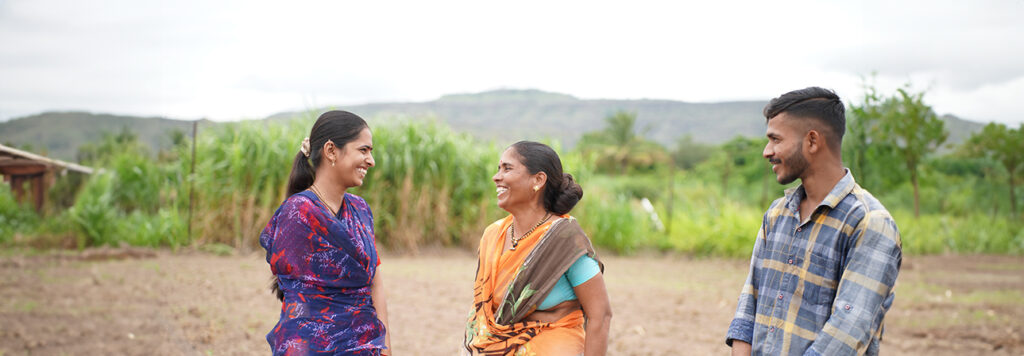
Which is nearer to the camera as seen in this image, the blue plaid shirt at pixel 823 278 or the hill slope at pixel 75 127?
the blue plaid shirt at pixel 823 278

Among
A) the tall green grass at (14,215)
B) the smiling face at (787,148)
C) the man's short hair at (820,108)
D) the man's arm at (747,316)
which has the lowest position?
the tall green grass at (14,215)

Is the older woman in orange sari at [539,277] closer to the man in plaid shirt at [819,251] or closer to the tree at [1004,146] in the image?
the man in plaid shirt at [819,251]

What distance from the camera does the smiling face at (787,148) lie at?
6.66ft

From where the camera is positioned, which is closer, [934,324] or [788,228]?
[788,228]

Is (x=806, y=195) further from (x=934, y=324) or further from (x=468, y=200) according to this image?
(x=468, y=200)

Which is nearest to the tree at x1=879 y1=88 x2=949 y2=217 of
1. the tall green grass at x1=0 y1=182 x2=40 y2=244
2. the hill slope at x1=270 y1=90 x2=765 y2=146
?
the tall green grass at x1=0 y1=182 x2=40 y2=244

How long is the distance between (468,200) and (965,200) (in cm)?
1188

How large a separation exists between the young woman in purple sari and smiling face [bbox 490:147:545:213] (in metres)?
0.48

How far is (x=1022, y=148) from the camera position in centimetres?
1370

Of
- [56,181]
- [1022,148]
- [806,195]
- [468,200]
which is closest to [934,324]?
[806,195]

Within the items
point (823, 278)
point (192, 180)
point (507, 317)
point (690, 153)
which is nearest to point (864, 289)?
point (823, 278)

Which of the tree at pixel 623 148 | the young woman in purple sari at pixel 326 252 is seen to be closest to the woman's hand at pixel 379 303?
the young woman in purple sari at pixel 326 252

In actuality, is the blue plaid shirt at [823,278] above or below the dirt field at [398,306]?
above

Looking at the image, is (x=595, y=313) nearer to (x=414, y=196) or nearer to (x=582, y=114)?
(x=414, y=196)
